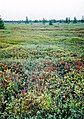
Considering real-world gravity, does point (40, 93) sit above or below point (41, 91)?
above

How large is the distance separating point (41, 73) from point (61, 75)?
1.53 meters

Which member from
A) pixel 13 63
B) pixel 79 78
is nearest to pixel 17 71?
pixel 13 63

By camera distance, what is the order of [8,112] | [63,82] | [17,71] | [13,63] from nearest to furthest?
[8,112] < [63,82] < [17,71] < [13,63]

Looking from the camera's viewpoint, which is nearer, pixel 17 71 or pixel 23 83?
pixel 23 83

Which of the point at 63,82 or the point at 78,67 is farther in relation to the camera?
the point at 78,67

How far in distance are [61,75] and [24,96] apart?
458cm

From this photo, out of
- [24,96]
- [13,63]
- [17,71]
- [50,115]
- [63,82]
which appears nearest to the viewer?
[50,115]

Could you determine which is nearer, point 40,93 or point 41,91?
point 40,93

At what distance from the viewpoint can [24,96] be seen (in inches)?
488

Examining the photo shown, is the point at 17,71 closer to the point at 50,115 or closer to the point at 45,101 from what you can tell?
the point at 45,101

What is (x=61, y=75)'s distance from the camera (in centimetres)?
1623

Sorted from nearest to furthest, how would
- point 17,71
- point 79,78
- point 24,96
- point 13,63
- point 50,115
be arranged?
point 50,115
point 24,96
point 79,78
point 17,71
point 13,63

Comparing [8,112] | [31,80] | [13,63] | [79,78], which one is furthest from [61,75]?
[8,112]

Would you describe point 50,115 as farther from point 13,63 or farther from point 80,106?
point 13,63
